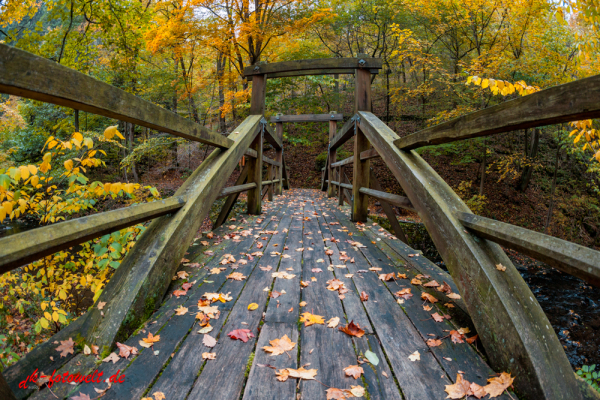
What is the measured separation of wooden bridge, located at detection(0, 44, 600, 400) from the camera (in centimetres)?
95

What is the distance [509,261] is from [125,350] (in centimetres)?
172

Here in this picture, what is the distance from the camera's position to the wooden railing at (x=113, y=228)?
0.81 m

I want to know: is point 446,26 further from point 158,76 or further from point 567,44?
point 158,76

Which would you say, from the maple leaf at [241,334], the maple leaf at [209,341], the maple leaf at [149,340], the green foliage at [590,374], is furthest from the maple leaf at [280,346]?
the green foliage at [590,374]

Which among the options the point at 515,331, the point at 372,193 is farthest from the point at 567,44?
the point at 515,331

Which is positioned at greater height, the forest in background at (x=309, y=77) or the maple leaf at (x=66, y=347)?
the forest in background at (x=309, y=77)

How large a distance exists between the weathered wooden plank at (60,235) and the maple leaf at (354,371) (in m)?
1.12

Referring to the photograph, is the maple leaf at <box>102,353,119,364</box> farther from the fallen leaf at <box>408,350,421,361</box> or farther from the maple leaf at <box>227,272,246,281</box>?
the fallen leaf at <box>408,350,421,361</box>

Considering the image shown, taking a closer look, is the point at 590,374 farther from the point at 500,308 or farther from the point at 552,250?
the point at 552,250

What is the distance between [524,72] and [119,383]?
9990 millimetres

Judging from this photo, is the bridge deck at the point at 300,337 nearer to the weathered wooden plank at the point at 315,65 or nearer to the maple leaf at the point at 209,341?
the maple leaf at the point at 209,341

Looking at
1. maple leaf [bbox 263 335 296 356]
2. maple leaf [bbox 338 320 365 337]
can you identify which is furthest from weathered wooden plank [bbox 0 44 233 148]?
maple leaf [bbox 338 320 365 337]

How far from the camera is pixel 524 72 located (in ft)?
24.2

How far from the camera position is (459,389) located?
3.30ft
